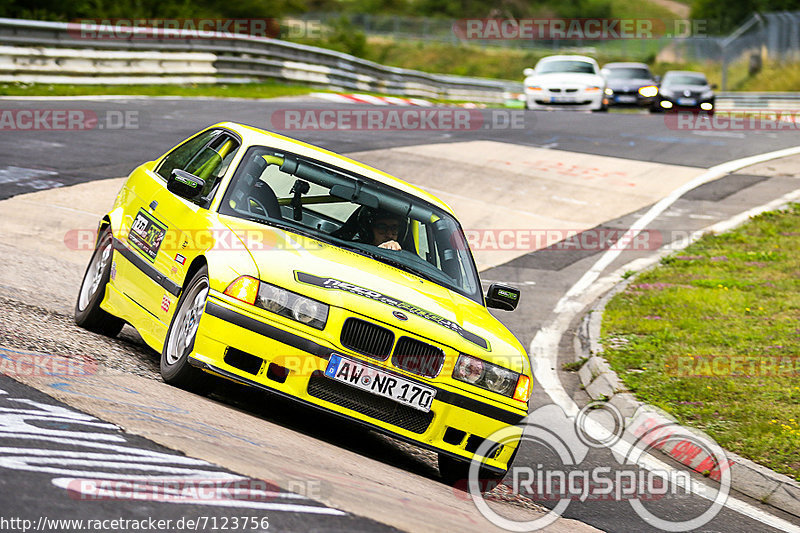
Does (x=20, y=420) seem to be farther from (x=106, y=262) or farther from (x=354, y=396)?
(x=106, y=262)

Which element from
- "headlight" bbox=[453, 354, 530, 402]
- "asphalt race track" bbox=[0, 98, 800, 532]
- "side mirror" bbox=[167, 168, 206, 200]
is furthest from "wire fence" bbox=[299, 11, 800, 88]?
"headlight" bbox=[453, 354, 530, 402]

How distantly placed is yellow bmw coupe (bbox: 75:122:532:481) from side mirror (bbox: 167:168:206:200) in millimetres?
13

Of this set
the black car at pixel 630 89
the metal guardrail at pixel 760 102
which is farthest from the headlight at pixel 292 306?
the metal guardrail at pixel 760 102

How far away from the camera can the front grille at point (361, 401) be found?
18.4 ft

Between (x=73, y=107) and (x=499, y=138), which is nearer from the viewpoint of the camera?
(x=73, y=107)

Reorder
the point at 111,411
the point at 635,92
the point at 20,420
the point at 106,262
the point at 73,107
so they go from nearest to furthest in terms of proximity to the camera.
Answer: the point at 20,420 → the point at 111,411 → the point at 106,262 → the point at 73,107 → the point at 635,92

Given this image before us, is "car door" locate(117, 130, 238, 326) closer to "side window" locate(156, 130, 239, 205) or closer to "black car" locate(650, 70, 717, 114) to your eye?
"side window" locate(156, 130, 239, 205)

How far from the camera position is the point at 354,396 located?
5.62 metres

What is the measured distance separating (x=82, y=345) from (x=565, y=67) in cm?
2597

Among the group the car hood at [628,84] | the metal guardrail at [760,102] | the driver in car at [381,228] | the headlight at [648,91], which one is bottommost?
the metal guardrail at [760,102]

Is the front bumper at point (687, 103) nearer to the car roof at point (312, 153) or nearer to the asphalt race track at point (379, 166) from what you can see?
the asphalt race track at point (379, 166)

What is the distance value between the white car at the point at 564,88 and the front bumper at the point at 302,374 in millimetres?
25333

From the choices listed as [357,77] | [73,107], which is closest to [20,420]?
[73,107]

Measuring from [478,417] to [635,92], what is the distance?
28691 millimetres
